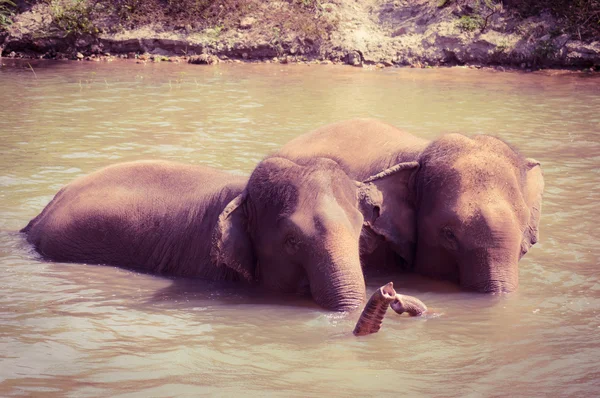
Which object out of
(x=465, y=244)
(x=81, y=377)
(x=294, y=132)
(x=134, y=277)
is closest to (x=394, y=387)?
(x=81, y=377)

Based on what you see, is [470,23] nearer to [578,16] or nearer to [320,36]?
[578,16]

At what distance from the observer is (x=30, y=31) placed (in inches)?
977

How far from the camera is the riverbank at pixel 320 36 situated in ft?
70.8

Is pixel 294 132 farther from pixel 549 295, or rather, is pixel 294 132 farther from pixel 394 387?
pixel 394 387

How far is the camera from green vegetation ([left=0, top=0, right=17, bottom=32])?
24475 millimetres

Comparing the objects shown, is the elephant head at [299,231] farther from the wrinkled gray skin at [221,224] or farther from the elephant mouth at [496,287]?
the elephant mouth at [496,287]

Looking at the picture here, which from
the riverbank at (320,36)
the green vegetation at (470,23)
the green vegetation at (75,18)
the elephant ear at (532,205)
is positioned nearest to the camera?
the elephant ear at (532,205)

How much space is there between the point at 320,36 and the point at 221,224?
17.3m

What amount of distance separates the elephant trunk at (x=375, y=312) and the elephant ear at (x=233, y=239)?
141 cm

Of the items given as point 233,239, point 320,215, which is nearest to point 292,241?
point 320,215

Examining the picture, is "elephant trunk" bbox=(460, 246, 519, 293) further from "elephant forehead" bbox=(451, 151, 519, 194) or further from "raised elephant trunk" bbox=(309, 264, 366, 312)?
"raised elephant trunk" bbox=(309, 264, 366, 312)

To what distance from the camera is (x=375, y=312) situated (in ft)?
17.4

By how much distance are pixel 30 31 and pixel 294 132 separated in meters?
13.9

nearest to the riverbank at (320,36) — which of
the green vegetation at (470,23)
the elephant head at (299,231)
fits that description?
the green vegetation at (470,23)
